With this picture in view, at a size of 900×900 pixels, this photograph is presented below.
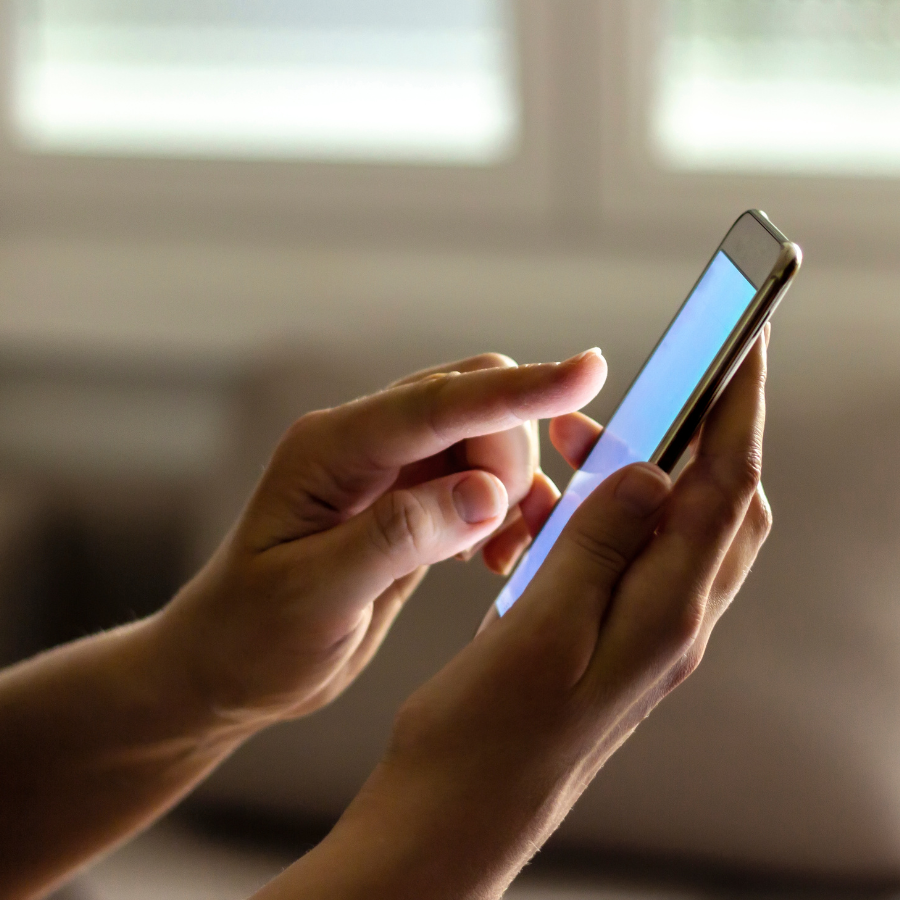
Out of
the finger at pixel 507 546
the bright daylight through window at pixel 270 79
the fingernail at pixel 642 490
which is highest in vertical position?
the bright daylight through window at pixel 270 79

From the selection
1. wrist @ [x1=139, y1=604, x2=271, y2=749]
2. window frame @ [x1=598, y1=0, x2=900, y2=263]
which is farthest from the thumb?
window frame @ [x1=598, y1=0, x2=900, y2=263]

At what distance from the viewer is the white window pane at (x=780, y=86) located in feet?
4.37

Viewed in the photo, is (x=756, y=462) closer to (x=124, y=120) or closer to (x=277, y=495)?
(x=277, y=495)

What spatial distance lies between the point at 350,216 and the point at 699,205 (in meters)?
0.49

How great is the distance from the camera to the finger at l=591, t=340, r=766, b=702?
455mm

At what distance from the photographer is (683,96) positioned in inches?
54.1

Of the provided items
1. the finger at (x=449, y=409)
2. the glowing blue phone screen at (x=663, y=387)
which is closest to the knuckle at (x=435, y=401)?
the finger at (x=449, y=409)

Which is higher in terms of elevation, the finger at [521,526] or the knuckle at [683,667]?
the finger at [521,526]

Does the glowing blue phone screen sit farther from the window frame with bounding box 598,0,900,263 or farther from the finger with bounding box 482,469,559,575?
the window frame with bounding box 598,0,900,263

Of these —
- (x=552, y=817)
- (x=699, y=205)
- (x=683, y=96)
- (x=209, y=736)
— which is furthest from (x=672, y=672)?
(x=683, y=96)

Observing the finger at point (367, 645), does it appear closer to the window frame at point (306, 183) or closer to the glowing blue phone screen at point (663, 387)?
the glowing blue phone screen at point (663, 387)

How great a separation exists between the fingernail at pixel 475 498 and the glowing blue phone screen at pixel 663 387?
0.05 m

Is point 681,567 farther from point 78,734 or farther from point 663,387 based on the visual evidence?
point 78,734

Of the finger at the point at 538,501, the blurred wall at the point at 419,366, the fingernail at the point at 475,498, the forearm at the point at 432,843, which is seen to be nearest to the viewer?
the forearm at the point at 432,843
